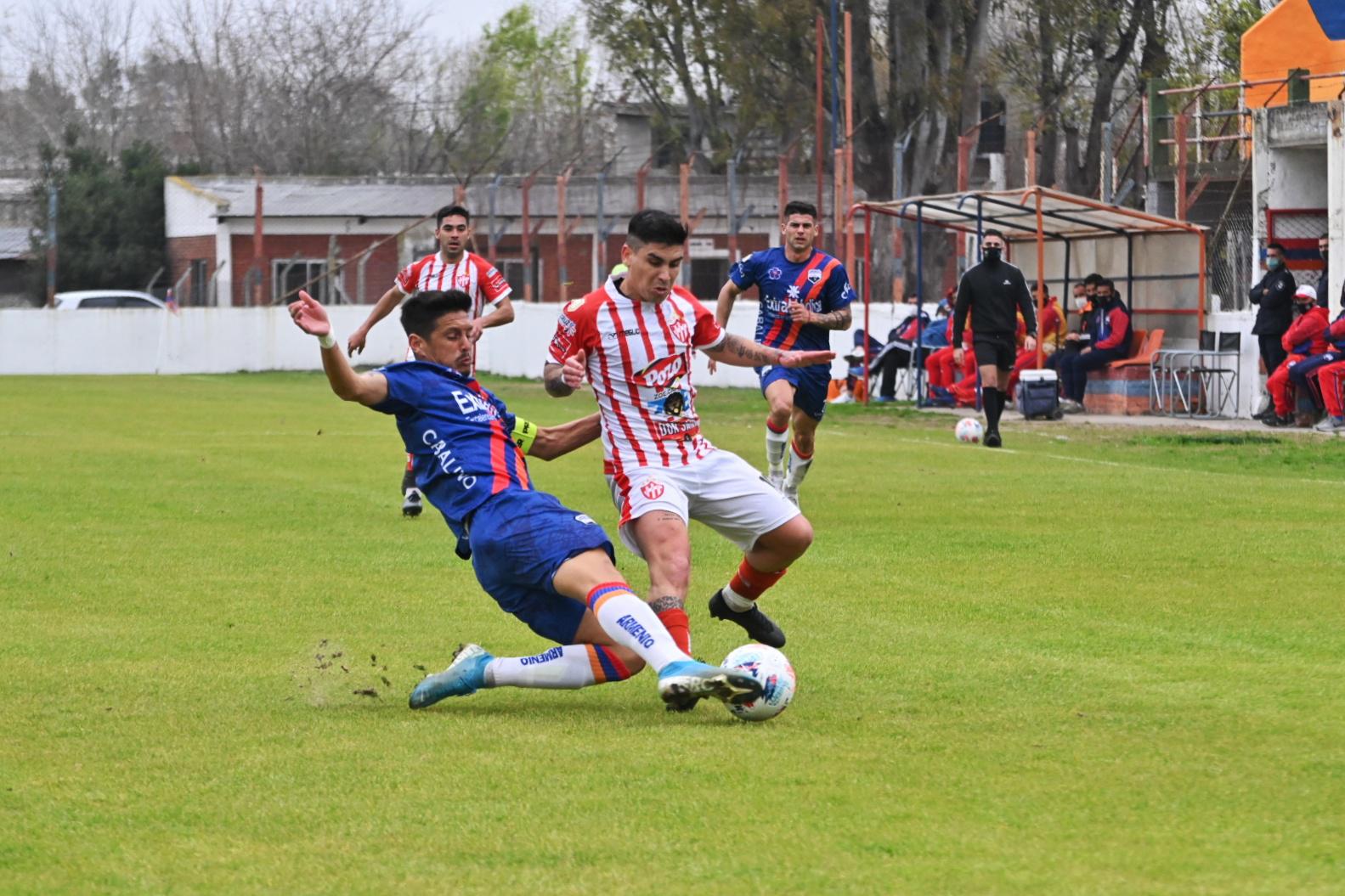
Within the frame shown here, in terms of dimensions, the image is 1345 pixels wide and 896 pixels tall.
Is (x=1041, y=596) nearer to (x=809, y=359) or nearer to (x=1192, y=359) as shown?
(x=809, y=359)

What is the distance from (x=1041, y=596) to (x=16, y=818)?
17.1ft

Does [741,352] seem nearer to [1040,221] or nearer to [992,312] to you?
[992,312]

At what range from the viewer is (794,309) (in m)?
11.9

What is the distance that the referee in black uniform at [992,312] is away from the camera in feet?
59.8

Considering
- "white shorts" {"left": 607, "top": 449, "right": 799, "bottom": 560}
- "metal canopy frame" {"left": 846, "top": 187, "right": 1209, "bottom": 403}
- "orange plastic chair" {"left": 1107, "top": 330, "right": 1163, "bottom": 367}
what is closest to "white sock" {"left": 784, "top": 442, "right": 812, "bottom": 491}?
"white shorts" {"left": 607, "top": 449, "right": 799, "bottom": 560}

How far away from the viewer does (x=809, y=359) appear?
24.5 feet

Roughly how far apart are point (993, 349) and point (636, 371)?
11499 mm

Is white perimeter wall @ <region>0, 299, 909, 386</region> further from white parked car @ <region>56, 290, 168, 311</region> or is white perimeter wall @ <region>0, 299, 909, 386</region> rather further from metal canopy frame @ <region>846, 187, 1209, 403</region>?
metal canopy frame @ <region>846, 187, 1209, 403</region>

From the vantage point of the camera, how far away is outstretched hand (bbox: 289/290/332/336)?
6.12 metres

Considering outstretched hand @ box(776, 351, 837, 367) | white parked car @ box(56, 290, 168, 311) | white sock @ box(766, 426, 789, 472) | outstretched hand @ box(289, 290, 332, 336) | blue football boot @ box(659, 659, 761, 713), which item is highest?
white parked car @ box(56, 290, 168, 311)

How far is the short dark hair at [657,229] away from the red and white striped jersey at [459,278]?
563cm

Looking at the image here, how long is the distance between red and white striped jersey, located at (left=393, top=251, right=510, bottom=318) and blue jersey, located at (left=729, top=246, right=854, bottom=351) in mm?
1659

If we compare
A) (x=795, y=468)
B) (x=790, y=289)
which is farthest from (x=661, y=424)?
(x=795, y=468)

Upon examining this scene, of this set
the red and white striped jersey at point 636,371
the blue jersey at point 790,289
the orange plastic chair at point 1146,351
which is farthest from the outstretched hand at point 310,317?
the orange plastic chair at point 1146,351
